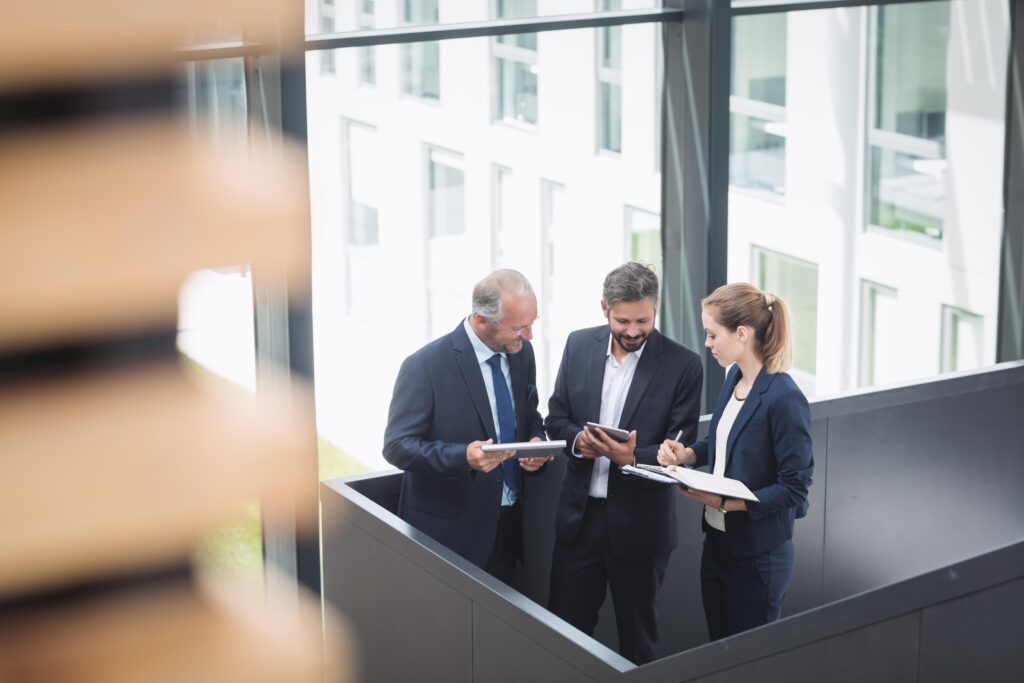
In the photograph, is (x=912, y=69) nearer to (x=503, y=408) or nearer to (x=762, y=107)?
(x=762, y=107)

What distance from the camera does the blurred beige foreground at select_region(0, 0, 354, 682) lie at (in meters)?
0.35

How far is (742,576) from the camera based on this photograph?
158 inches

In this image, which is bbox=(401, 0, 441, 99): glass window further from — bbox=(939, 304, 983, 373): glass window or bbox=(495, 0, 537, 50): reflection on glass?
bbox=(939, 304, 983, 373): glass window

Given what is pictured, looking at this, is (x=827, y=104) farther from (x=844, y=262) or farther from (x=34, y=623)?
(x=34, y=623)

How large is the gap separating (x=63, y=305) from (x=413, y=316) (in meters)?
7.61

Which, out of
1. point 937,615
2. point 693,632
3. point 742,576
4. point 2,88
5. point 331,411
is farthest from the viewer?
point 331,411

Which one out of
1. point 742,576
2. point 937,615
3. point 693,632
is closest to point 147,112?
point 937,615

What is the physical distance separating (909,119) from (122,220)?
34.4 feet

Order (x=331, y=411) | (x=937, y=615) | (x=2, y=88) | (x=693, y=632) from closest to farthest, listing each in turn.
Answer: (x=2, y=88) → (x=937, y=615) → (x=693, y=632) → (x=331, y=411)

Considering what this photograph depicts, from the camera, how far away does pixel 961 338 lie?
10227mm

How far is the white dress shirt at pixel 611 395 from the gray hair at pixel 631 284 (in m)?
0.19

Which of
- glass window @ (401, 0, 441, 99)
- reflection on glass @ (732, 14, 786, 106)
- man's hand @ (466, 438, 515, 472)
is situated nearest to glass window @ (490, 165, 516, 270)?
glass window @ (401, 0, 441, 99)

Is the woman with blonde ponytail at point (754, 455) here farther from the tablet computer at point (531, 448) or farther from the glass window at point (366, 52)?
the glass window at point (366, 52)

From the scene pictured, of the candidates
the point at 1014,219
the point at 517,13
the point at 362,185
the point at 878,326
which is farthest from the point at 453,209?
the point at 878,326
